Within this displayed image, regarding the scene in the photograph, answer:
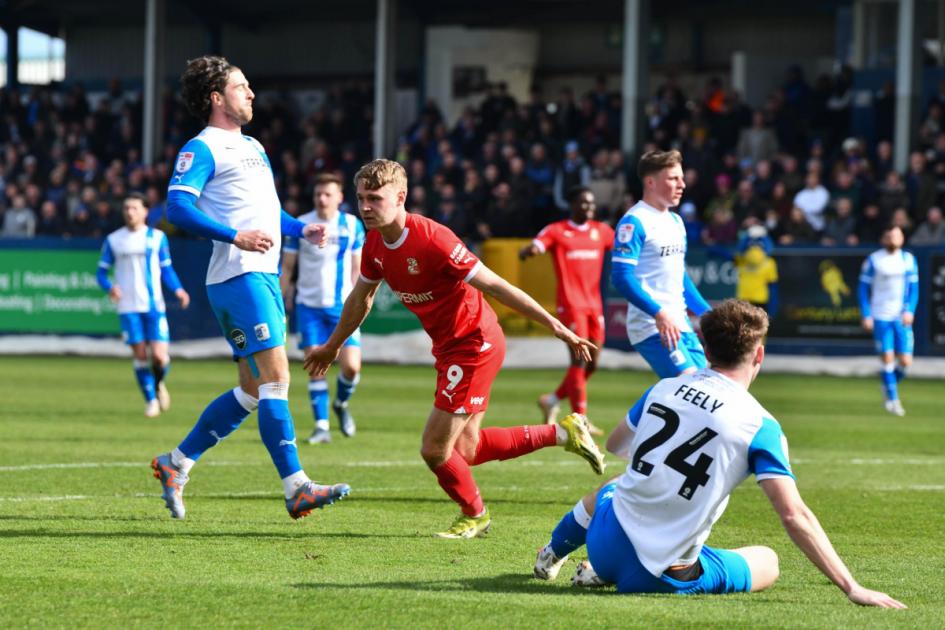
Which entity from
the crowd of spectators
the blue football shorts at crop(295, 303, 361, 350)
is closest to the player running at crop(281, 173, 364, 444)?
the blue football shorts at crop(295, 303, 361, 350)

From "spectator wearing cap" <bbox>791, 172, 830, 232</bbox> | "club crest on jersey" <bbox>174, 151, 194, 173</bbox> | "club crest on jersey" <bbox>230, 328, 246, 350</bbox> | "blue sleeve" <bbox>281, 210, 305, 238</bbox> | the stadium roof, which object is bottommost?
"club crest on jersey" <bbox>230, 328, 246, 350</bbox>

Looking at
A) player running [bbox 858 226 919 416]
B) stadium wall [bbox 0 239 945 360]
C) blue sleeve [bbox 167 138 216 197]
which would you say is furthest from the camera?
stadium wall [bbox 0 239 945 360]

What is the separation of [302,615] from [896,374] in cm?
1389

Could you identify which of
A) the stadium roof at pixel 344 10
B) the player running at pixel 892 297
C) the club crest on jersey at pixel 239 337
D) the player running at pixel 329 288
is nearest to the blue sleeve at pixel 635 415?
the club crest on jersey at pixel 239 337

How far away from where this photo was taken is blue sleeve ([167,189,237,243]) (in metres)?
7.66

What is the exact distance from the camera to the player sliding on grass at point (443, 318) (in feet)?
24.3

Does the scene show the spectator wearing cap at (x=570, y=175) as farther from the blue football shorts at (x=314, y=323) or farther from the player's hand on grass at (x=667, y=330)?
the player's hand on grass at (x=667, y=330)

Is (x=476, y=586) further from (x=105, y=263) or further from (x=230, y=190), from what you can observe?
(x=105, y=263)

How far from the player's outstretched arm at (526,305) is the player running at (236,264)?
3.97 ft

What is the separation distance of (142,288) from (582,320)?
16.2 feet

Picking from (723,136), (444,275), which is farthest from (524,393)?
(444,275)

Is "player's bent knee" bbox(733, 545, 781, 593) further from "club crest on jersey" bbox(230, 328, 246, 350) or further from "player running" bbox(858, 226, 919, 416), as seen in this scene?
"player running" bbox(858, 226, 919, 416)

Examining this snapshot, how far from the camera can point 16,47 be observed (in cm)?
4241

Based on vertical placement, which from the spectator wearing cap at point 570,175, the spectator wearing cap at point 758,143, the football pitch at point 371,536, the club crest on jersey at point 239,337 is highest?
the spectator wearing cap at point 758,143
